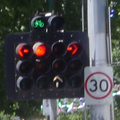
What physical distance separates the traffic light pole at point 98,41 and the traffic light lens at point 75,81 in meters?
0.29

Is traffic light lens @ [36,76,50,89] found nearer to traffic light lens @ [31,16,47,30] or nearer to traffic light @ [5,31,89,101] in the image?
traffic light @ [5,31,89,101]

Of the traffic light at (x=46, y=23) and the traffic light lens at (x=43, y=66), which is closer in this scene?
the traffic light lens at (x=43, y=66)

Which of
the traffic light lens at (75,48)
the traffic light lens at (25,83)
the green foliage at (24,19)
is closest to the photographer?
the traffic light lens at (25,83)

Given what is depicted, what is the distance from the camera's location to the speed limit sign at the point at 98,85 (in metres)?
5.57

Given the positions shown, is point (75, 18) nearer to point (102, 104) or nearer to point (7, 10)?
point (7, 10)

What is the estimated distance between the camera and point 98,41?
220 inches

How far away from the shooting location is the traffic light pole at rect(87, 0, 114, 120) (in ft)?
18.1

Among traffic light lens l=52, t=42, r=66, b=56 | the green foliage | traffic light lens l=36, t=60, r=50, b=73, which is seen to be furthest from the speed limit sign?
the green foliage

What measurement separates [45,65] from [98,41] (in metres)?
0.79

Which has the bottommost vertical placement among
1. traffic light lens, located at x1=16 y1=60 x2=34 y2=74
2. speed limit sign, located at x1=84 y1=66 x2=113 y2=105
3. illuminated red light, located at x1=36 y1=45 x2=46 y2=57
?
speed limit sign, located at x1=84 y1=66 x2=113 y2=105

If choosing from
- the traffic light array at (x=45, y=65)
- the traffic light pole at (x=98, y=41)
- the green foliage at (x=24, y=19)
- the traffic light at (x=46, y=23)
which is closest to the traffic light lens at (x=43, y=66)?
the traffic light array at (x=45, y=65)

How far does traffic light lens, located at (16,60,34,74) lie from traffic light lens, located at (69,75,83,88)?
22.0 inches

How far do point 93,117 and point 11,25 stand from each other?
7.28m

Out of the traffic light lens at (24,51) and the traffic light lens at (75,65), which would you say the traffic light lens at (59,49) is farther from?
the traffic light lens at (24,51)
